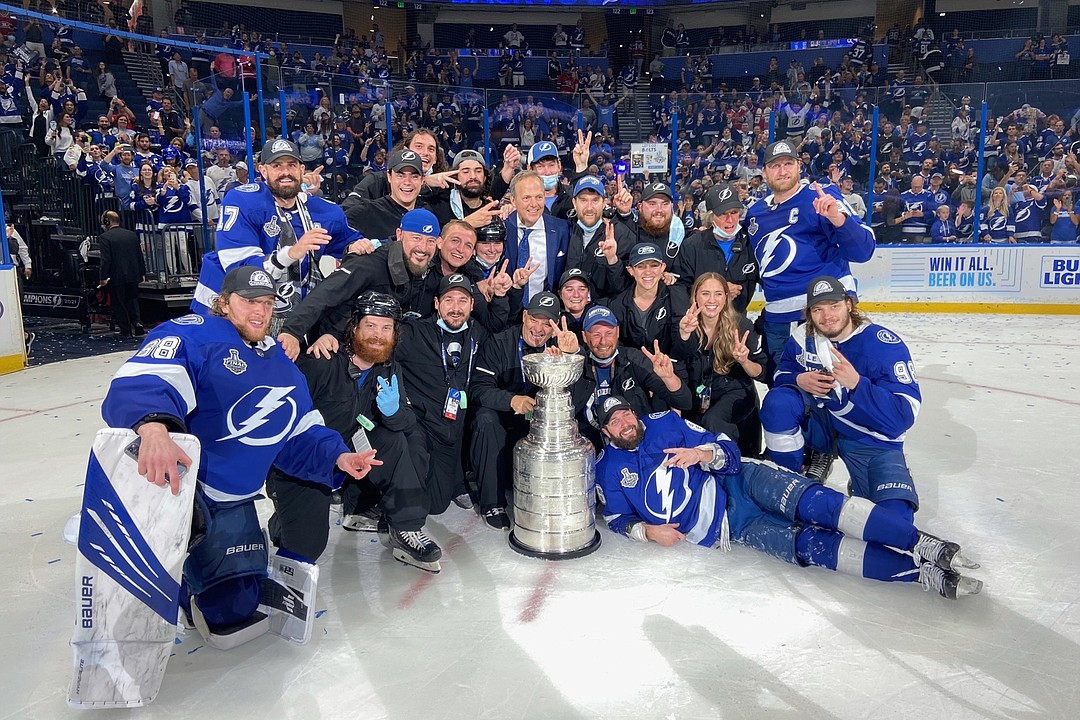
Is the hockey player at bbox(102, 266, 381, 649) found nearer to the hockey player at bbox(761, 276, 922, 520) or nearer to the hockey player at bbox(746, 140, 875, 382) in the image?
the hockey player at bbox(761, 276, 922, 520)

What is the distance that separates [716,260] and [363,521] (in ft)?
7.82

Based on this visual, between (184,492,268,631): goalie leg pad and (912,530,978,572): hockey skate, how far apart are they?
237 centimetres

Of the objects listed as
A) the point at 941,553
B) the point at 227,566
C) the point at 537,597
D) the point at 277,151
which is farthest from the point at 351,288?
the point at 941,553

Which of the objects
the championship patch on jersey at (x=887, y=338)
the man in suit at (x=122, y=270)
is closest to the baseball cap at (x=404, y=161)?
the championship patch on jersey at (x=887, y=338)

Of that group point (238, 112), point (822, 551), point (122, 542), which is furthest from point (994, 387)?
point (238, 112)

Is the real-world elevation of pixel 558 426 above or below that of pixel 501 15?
below

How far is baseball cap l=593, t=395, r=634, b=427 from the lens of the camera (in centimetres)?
364

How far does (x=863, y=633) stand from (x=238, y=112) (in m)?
8.54

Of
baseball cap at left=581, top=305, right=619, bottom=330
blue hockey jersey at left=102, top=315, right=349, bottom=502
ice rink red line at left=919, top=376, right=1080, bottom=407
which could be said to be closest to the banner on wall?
ice rink red line at left=919, top=376, right=1080, bottom=407

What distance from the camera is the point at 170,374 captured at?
254cm

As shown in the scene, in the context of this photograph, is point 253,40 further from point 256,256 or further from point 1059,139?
point 256,256

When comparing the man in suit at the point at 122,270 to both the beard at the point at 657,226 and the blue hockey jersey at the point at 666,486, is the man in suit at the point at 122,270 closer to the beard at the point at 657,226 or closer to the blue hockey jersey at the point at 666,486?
the beard at the point at 657,226

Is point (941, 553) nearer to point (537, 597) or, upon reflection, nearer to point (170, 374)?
point (537, 597)

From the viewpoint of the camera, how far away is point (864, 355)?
3666 mm
